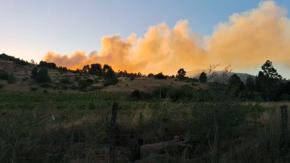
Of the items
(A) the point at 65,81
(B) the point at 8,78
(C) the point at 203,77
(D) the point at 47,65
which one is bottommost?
(C) the point at 203,77

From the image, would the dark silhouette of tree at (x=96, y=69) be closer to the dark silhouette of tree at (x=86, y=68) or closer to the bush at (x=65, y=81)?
the dark silhouette of tree at (x=86, y=68)

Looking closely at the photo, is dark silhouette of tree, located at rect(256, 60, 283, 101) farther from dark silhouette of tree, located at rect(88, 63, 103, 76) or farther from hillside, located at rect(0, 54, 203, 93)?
dark silhouette of tree, located at rect(88, 63, 103, 76)

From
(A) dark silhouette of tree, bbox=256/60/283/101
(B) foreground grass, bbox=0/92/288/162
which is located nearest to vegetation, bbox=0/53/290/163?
(B) foreground grass, bbox=0/92/288/162

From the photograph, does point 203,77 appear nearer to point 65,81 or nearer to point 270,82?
point 270,82

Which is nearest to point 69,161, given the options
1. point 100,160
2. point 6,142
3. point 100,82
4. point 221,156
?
point 100,160

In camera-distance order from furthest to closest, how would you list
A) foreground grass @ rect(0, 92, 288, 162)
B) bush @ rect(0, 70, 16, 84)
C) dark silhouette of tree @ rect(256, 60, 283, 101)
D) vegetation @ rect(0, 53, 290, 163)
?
bush @ rect(0, 70, 16, 84) < dark silhouette of tree @ rect(256, 60, 283, 101) < vegetation @ rect(0, 53, 290, 163) < foreground grass @ rect(0, 92, 288, 162)

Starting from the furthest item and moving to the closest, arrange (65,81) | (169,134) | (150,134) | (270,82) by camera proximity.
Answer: (65,81)
(270,82)
(169,134)
(150,134)

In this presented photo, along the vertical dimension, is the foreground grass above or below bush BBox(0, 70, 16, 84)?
below

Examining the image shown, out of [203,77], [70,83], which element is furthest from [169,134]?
[70,83]

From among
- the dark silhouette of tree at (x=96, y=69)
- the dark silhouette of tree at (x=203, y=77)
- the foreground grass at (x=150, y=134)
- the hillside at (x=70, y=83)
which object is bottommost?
the foreground grass at (x=150, y=134)

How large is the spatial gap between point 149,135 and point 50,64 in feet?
376

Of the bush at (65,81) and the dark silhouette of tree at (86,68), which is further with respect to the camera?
the dark silhouette of tree at (86,68)

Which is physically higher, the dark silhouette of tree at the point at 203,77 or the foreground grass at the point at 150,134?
the dark silhouette of tree at the point at 203,77

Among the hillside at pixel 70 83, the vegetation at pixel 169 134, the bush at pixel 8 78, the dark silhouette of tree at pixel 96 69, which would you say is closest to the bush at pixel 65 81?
the hillside at pixel 70 83
